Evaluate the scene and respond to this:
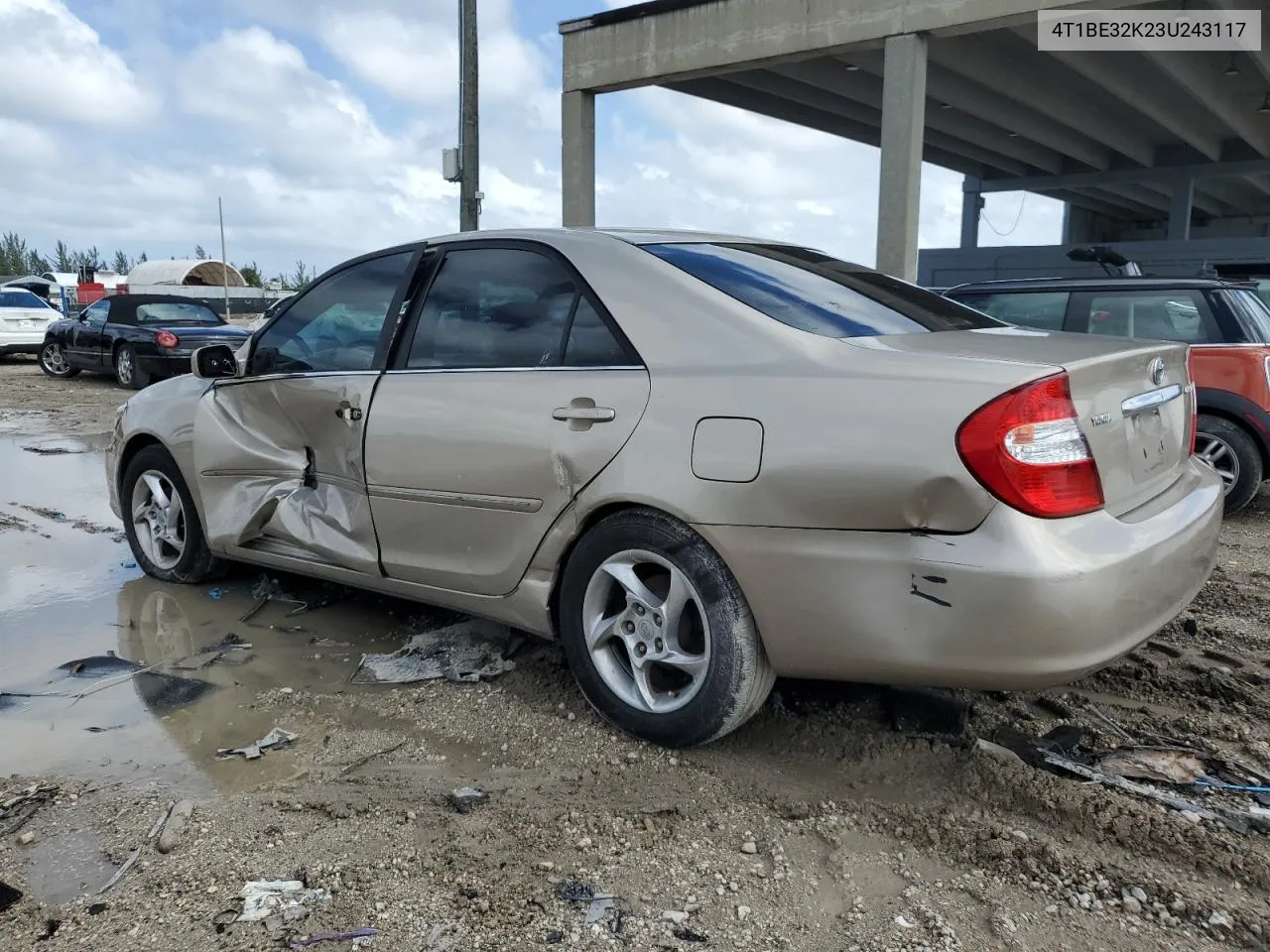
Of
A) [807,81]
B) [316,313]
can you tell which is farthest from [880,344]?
[807,81]

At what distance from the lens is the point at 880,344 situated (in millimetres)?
2676

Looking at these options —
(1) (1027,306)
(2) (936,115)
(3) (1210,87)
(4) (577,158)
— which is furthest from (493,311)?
(3) (1210,87)

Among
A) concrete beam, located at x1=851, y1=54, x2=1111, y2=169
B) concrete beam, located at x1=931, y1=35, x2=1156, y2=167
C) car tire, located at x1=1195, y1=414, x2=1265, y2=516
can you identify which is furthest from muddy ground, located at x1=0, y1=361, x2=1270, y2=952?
concrete beam, located at x1=851, y1=54, x2=1111, y2=169

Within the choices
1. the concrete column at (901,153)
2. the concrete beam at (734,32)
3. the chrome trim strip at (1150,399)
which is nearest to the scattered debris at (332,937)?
the chrome trim strip at (1150,399)

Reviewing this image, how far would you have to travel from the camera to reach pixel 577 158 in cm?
1483

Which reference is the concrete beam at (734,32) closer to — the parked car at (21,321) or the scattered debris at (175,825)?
the scattered debris at (175,825)

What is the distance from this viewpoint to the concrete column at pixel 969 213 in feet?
87.7

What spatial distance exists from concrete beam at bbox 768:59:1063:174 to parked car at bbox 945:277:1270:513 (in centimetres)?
832

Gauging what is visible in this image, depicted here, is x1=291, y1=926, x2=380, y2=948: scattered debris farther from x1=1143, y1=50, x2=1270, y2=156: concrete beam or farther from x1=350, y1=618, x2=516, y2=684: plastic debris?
x1=1143, y1=50, x2=1270, y2=156: concrete beam

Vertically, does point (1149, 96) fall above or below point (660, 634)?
above

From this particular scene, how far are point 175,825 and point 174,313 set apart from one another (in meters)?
14.3

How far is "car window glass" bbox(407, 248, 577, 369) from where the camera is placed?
10.5 ft

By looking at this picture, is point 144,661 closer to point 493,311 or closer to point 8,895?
point 8,895

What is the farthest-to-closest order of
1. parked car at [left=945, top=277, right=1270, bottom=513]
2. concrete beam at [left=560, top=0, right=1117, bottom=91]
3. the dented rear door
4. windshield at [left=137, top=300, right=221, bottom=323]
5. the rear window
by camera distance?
windshield at [left=137, top=300, right=221, bottom=323] → concrete beam at [left=560, top=0, right=1117, bottom=91] → parked car at [left=945, top=277, right=1270, bottom=513] → the dented rear door → the rear window
